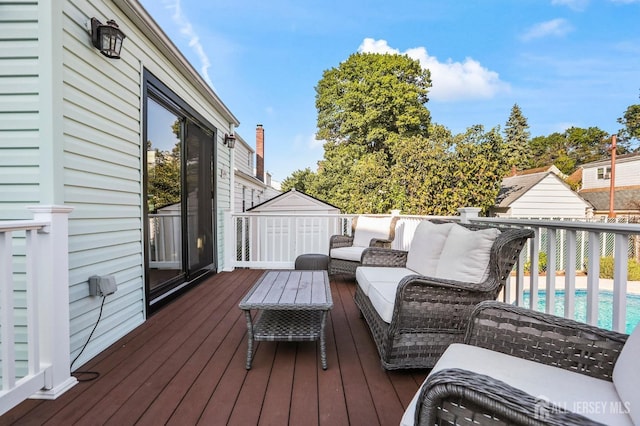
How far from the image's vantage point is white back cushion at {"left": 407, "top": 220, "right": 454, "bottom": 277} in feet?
8.43

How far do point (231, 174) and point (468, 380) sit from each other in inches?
228

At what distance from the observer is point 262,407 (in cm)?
168

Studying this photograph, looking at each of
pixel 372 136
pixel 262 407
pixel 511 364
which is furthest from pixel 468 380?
pixel 372 136

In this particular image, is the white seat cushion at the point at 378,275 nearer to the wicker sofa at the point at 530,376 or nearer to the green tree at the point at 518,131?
the wicker sofa at the point at 530,376

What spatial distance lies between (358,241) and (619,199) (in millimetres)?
15488

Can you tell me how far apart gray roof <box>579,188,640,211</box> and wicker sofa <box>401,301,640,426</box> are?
618 inches

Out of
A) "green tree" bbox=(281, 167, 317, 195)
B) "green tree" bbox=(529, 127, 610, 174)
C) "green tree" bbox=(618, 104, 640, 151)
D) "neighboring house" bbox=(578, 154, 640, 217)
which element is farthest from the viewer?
"green tree" bbox=(529, 127, 610, 174)

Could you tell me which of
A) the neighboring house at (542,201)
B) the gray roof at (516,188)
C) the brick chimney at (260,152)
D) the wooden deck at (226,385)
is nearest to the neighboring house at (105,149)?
the wooden deck at (226,385)

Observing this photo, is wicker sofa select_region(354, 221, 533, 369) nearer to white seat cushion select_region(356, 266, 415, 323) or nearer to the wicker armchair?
white seat cushion select_region(356, 266, 415, 323)

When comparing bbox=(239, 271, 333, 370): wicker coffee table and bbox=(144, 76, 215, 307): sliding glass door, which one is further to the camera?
bbox=(144, 76, 215, 307): sliding glass door

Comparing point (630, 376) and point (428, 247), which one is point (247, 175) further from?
point (630, 376)

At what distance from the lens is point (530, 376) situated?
1.12 m

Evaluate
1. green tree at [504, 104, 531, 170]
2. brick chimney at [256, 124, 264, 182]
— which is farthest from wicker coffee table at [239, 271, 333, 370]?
green tree at [504, 104, 531, 170]

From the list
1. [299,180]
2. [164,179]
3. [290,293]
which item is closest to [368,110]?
[299,180]
